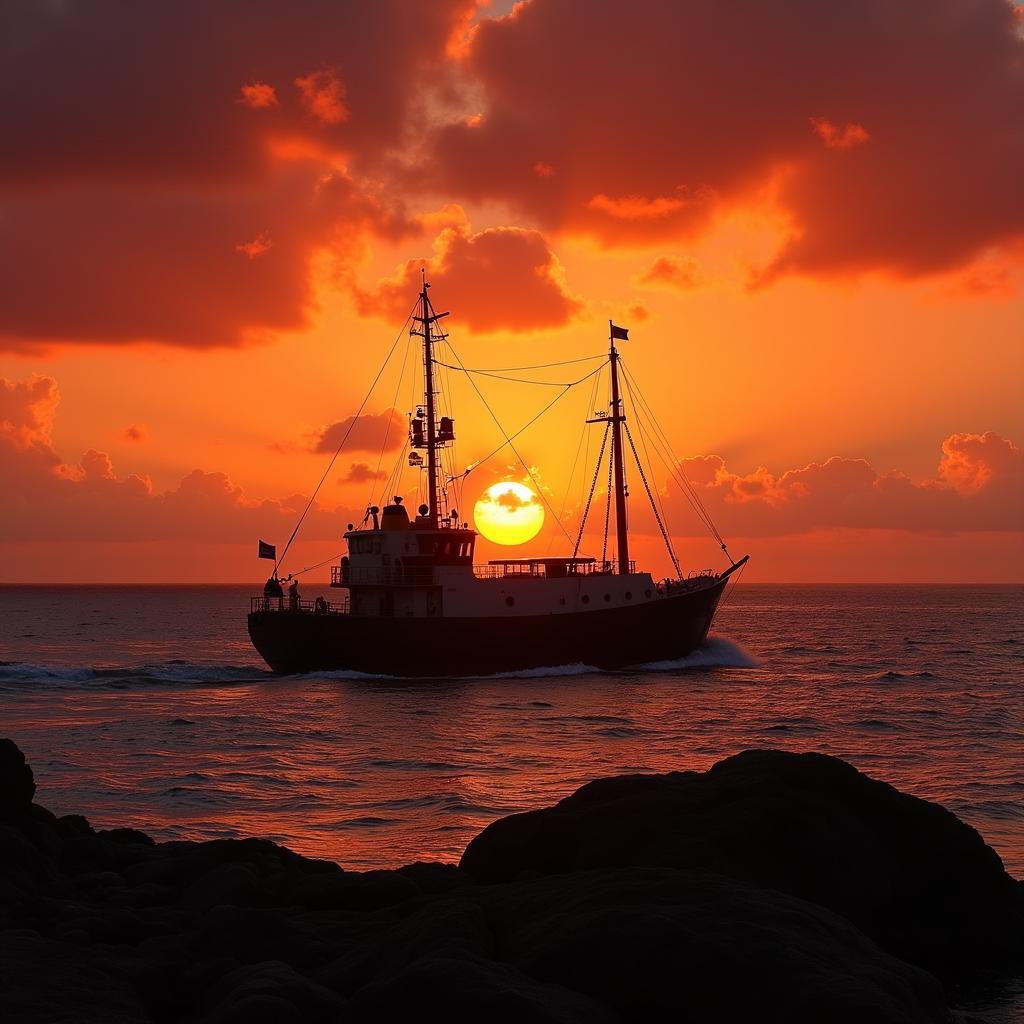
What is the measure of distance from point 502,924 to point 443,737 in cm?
2307

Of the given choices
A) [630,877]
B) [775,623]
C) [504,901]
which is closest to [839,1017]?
[630,877]

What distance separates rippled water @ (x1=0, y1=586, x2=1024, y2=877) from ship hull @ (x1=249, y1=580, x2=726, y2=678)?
102cm

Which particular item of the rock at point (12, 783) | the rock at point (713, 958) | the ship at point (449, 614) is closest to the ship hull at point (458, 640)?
the ship at point (449, 614)

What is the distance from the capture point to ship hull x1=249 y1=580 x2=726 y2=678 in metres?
48.4

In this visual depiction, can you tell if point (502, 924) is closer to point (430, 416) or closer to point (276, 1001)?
point (276, 1001)

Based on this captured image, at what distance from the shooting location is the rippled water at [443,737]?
21484 millimetres

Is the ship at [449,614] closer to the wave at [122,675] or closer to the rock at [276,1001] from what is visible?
the wave at [122,675]

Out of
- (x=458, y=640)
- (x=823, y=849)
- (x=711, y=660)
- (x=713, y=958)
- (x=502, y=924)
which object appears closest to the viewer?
(x=713, y=958)

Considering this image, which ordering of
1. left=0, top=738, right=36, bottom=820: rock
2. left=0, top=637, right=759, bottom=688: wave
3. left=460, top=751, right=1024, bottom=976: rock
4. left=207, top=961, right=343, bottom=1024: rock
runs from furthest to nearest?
1. left=0, top=637, right=759, bottom=688: wave
2. left=0, top=738, right=36, bottom=820: rock
3. left=460, top=751, right=1024, bottom=976: rock
4. left=207, top=961, right=343, bottom=1024: rock

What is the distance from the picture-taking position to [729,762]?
Answer: 519 inches

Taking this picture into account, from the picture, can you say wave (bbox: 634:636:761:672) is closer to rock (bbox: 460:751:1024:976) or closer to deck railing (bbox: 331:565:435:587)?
deck railing (bbox: 331:565:435:587)

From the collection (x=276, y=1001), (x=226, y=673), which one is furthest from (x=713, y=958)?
(x=226, y=673)

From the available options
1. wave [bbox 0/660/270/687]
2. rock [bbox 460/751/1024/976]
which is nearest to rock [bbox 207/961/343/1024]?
rock [bbox 460/751/1024/976]

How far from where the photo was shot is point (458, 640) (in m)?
48.5
